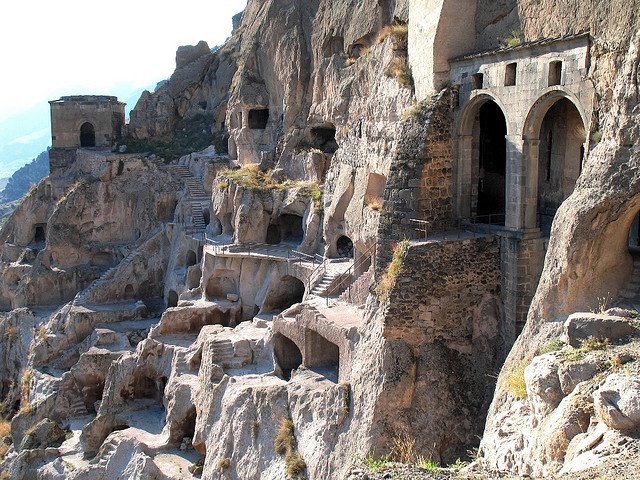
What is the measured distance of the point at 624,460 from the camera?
8188mm

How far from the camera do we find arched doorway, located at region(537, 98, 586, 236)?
16.8 m

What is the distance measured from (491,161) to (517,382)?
8748mm

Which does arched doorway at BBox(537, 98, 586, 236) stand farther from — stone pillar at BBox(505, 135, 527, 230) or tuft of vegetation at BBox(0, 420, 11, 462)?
tuft of vegetation at BBox(0, 420, 11, 462)

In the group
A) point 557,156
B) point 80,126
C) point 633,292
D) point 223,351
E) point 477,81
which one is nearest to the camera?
point 633,292

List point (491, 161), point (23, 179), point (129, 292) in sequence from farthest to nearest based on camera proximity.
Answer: point (23, 179)
point (129, 292)
point (491, 161)

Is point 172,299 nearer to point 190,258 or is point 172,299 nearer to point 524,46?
point 190,258

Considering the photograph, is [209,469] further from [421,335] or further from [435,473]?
[435,473]

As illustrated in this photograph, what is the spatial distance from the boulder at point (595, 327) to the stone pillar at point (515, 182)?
511 centimetres

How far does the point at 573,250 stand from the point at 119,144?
38.5 metres

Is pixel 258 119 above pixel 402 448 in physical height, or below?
above

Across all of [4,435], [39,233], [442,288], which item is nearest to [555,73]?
[442,288]

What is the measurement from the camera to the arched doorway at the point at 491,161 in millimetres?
19672

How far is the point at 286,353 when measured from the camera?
2316 centimetres

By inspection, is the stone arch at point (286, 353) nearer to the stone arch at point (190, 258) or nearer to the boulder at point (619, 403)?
the stone arch at point (190, 258)
